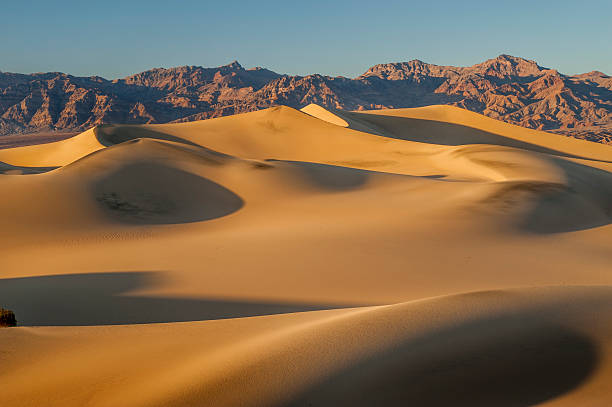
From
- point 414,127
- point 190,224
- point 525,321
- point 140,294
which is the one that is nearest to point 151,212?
point 190,224

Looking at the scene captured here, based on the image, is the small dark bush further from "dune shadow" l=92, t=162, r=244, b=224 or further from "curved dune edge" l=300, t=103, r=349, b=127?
"curved dune edge" l=300, t=103, r=349, b=127

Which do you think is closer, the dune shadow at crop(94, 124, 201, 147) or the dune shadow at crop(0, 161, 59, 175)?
the dune shadow at crop(0, 161, 59, 175)

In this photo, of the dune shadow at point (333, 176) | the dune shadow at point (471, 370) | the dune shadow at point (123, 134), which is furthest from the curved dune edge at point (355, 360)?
the dune shadow at point (123, 134)

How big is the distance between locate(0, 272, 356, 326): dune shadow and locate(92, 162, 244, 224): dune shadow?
5.67m

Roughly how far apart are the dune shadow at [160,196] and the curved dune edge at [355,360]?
9.55 metres

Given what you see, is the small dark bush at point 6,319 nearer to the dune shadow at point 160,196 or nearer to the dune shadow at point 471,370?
the dune shadow at point 471,370

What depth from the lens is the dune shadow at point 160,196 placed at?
14086 millimetres

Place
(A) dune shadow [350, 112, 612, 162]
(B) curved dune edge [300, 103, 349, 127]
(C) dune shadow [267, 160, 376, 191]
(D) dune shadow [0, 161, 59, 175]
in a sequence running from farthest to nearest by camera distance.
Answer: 1. (A) dune shadow [350, 112, 612, 162]
2. (B) curved dune edge [300, 103, 349, 127]
3. (D) dune shadow [0, 161, 59, 175]
4. (C) dune shadow [267, 160, 376, 191]

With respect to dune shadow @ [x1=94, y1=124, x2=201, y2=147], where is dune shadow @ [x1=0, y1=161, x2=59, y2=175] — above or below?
below

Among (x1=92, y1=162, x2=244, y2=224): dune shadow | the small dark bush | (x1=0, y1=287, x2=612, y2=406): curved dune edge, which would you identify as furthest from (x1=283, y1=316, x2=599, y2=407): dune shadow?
(x1=92, y1=162, x2=244, y2=224): dune shadow

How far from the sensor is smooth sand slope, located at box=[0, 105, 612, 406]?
361 centimetres

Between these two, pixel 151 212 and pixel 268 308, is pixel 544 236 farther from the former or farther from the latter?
pixel 151 212

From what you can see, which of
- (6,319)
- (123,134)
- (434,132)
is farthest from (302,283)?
(434,132)

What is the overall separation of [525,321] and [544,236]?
8.64m
